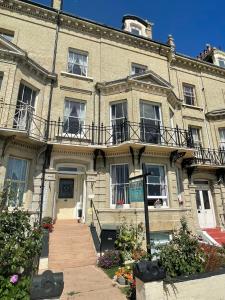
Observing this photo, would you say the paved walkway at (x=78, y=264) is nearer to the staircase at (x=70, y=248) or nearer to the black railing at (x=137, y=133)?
the staircase at (x=70, y=248)

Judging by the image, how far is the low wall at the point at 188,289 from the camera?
4793 mm

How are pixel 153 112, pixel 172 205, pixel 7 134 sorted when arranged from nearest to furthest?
1. pixel 7 134
2. pixel 172 205
3. pixel 153 112

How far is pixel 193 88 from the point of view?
18.4 metres

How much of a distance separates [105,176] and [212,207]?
8758 mm

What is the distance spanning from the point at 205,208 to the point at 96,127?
31.9 feet

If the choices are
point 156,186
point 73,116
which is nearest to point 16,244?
point 156,186

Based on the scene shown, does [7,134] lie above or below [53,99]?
below

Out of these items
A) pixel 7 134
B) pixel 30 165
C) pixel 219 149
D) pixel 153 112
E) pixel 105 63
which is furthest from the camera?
pixel 219 149

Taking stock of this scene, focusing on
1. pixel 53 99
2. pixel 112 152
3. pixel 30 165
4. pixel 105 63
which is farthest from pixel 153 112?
pixel 30 165

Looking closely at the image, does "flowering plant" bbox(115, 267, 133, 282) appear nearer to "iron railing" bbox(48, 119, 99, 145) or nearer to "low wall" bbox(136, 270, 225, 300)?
"low wall" bbox(136, 270, 225, 300)

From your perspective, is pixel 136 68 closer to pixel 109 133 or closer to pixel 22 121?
pixel 109 133

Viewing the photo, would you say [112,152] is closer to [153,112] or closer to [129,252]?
[153,112]

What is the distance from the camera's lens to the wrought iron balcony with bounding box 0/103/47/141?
994 cm

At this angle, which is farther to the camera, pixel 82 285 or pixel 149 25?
pixel 149 25
